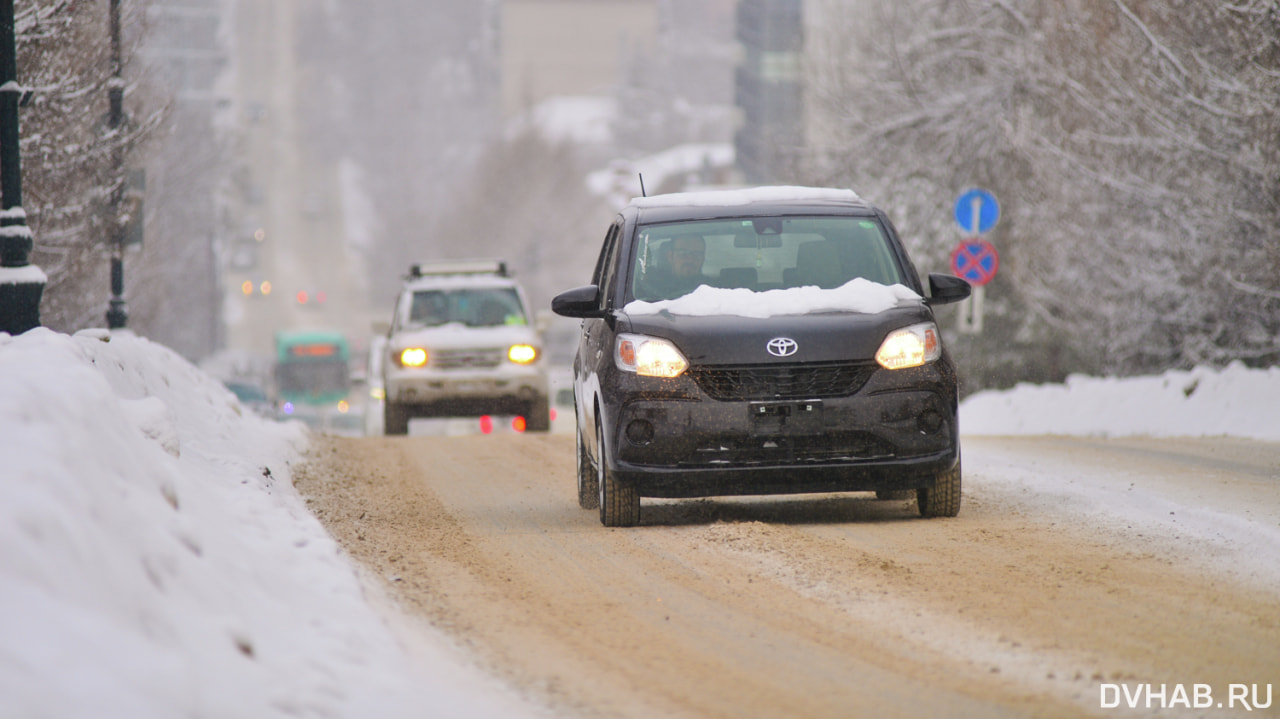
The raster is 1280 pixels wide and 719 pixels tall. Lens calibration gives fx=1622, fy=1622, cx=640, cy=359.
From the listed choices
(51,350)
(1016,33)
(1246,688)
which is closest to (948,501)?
(1246,688)

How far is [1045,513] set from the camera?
9789 mm

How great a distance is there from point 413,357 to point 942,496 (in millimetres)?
10559

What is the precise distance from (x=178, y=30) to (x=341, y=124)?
3363 inches

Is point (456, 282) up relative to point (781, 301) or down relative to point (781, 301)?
down

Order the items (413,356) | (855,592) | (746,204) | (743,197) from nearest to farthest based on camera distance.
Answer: (855,592)
(746,204)
(743,197)
(413,356)

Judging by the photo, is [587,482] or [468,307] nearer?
[587,482]

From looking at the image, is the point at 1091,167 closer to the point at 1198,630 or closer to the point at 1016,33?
the point at 1016,33

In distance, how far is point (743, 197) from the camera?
33.1 feet

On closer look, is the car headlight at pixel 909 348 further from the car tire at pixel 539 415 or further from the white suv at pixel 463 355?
the car tire at pixel 539 415

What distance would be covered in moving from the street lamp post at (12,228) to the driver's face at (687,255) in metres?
5.56

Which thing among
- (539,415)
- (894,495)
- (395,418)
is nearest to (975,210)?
(539,415)

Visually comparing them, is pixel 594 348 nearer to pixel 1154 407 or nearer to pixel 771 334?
pixel 771 334

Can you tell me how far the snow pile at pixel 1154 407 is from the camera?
17688mm

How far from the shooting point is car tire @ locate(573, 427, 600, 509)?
34.0 feet
